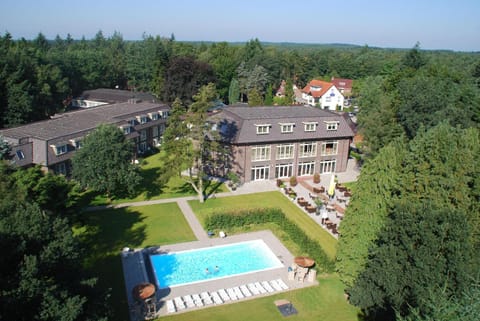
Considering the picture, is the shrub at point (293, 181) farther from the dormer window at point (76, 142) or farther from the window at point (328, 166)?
the dormer window at point (76, 142)

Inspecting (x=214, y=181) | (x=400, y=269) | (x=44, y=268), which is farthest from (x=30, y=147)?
(x=400, y=269)

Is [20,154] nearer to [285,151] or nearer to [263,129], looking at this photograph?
[263,129]

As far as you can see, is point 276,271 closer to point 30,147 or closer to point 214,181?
point 214,181

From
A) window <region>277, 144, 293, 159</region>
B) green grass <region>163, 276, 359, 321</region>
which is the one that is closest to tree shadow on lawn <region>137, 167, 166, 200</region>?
window <region>277, 144, 293, 159</region>

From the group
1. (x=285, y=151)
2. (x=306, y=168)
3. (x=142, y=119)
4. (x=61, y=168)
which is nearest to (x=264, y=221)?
(x=285, y=151)

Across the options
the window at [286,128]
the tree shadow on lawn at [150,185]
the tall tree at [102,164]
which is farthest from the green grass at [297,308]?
the window at [286,128]

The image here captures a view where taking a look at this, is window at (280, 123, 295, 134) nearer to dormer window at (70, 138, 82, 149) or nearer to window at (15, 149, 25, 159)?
dormer window at (70, 138, 82, 149)
